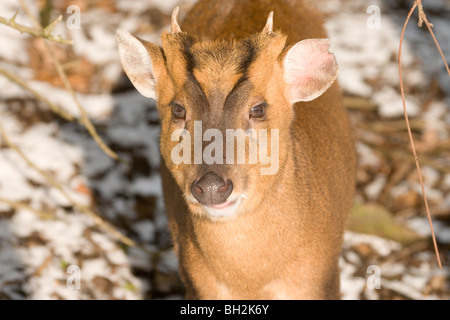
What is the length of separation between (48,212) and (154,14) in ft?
11.7

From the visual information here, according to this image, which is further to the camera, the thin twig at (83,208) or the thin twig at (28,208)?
the thin twig at (28,208)

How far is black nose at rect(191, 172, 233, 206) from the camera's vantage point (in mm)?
3707

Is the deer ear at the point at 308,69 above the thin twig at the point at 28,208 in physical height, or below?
above

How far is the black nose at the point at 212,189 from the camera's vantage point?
3.71m

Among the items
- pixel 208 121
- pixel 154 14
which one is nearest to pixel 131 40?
pixel 208 121

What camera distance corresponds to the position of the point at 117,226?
249 inches
